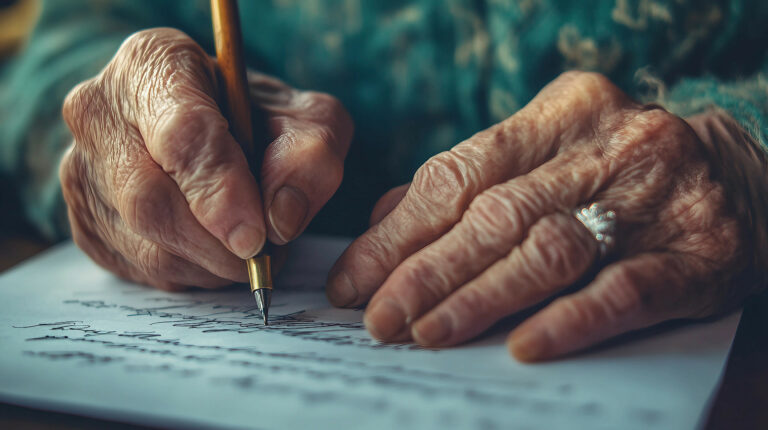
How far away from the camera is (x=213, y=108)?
0.49 metres

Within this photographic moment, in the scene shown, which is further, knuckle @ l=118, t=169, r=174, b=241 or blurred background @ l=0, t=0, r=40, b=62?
blurred background @ l=0, t=0, r=40, b=62

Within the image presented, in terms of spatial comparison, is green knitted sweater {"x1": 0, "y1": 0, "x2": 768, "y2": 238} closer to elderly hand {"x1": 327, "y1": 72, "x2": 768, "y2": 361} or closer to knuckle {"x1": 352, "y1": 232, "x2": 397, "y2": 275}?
elderly hand {"x1": 327, "y1": 72, "x2": 768, "y2": 361}

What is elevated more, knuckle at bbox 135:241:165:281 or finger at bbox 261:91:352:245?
finger at bbox 261:91:352:245

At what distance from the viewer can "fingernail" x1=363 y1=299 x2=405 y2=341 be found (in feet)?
1.45

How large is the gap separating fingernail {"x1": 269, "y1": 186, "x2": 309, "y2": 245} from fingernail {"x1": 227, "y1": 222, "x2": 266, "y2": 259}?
15 mm

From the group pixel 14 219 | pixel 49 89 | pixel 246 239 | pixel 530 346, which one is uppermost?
pixel 49 89

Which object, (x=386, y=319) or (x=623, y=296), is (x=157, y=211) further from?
(x=623, y=296)

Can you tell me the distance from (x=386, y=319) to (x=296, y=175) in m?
0.14

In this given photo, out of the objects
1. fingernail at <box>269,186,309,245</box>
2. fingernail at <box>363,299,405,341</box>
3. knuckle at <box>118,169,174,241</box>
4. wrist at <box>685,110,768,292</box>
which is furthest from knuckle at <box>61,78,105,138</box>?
wrist at <box>685,110,768,292</box>

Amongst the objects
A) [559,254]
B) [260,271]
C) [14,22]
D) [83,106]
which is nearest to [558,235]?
[559,254]

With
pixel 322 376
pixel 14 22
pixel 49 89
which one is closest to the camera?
pixel 322 376

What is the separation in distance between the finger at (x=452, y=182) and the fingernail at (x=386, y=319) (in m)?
0.06

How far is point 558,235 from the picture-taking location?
0.45 m

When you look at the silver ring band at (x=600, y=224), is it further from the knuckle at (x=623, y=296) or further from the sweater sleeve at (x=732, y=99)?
the sweater sleeve at (x=732, y=99)
